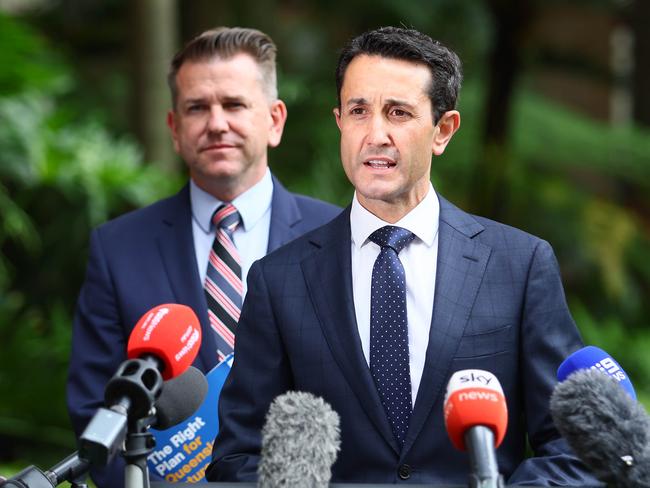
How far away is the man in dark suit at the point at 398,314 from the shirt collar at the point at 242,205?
1068 millimetres

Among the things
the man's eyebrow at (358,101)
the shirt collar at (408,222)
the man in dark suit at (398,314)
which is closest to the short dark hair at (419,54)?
the man in dark suit at (398,314)

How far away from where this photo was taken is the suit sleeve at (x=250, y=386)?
2625 millimetres

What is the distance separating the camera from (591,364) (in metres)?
2.46

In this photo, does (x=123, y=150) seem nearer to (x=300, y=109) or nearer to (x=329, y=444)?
(x=300, y=109)

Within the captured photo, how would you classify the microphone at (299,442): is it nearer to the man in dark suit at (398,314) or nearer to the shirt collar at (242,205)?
the man in dark suit at (398,314)

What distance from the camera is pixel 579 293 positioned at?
425 inches

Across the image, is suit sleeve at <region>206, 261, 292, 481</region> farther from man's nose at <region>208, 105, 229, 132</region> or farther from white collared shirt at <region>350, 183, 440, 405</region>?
man's nose at <region>208, 105, 229, 132</region>

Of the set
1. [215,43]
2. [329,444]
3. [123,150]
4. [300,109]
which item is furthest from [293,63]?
[329,444]

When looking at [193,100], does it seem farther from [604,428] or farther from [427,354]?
[604,428]

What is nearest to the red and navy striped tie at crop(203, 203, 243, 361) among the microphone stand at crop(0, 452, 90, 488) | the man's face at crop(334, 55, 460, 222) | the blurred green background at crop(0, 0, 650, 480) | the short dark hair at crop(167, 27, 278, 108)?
the short dark hair at crop(167, 27, 278, 108)

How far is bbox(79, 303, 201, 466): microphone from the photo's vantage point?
76.9 inches

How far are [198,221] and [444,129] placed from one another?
1.30 metres

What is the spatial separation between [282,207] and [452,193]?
6290 mm

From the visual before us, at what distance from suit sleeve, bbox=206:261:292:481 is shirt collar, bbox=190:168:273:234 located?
1084 millimetres
